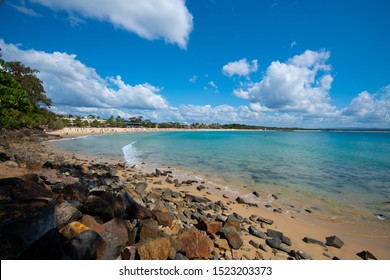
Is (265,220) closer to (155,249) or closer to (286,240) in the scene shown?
(286,240)

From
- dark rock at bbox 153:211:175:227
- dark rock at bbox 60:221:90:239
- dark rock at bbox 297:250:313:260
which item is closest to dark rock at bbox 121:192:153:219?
dark rock at bbox 153:211:175:227

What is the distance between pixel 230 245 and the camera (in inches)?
227

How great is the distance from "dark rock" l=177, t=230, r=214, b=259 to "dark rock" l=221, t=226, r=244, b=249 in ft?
3.29

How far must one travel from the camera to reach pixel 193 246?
4.85m

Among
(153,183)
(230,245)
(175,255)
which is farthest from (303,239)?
(153,183)

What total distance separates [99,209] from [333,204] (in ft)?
38.1

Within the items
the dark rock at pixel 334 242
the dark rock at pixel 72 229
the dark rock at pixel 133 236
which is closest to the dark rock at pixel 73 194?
the dark rock at pixel 72 229

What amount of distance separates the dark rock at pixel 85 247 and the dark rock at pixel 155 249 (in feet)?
2.56

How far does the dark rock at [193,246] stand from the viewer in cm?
478

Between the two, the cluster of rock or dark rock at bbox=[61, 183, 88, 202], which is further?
dark rock at bbox=[61, 183, 88, 202]

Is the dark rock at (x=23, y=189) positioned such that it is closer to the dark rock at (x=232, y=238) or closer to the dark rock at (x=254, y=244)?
the dark rock at (x=232, y=238)

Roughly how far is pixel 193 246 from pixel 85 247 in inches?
93.0

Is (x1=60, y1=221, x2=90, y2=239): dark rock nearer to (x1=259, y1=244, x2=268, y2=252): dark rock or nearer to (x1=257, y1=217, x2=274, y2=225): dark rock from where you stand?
(x1=259, y1=244, x2=268, y2=252): dark rock

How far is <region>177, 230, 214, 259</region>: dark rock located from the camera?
4.78 m
